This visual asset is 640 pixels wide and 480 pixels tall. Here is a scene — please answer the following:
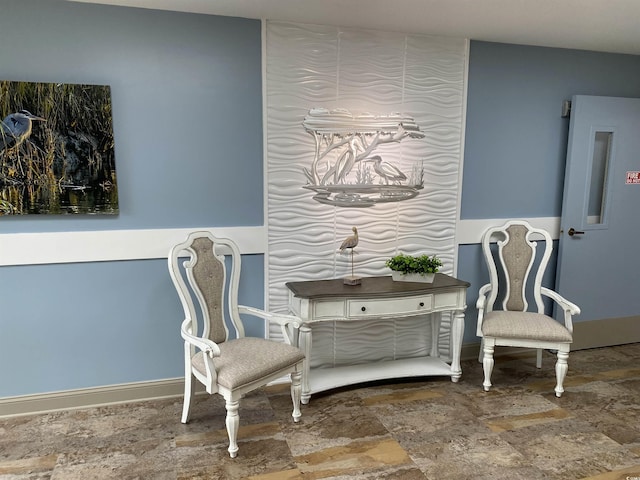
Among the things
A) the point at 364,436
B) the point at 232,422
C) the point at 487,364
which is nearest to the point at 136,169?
the point at 232,422

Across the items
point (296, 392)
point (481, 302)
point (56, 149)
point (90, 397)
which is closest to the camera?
point (56, 149)

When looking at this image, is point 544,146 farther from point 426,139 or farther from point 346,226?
point 346,226

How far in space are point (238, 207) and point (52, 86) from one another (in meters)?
1.25

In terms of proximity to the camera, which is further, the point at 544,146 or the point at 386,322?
the point at 544,146

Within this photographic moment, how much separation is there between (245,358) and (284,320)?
1.24ft

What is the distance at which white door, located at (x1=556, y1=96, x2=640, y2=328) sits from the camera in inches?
148

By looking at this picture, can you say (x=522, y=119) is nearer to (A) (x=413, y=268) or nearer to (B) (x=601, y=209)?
(B) (x=601, y=209)

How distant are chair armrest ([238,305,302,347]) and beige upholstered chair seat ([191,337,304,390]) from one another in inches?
5.0

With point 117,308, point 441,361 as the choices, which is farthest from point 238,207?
point 441,361

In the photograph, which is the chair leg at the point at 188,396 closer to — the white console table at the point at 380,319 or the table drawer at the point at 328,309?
the white console table at the point at 380,319

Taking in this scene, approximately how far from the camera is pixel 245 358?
8.64 feet

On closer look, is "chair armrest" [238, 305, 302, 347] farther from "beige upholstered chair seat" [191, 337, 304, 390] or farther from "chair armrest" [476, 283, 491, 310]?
"chair armrest" [476, 283, 491, 310]

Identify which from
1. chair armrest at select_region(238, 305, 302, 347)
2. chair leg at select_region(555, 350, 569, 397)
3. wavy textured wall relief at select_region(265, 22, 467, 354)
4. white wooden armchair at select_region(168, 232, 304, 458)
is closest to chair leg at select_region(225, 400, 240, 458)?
white wooden armchair at select_region(168, 232, 304, 458)

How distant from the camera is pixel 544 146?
378cm
